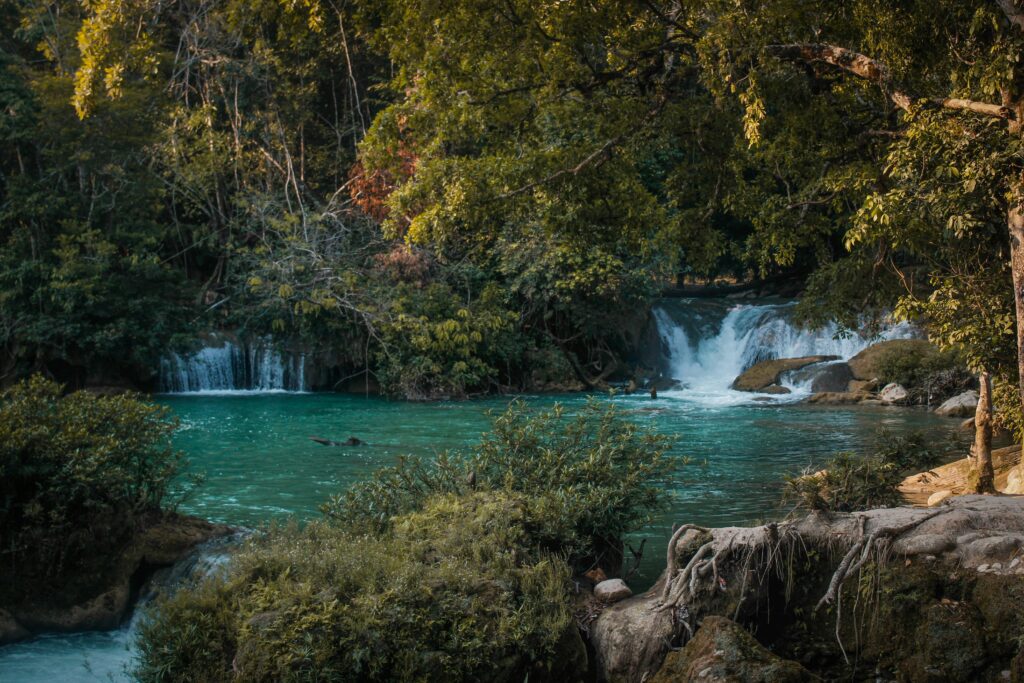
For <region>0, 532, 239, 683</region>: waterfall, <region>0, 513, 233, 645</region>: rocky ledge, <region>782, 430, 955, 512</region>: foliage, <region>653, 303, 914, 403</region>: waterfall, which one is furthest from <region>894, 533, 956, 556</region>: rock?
<region>653, 303, 914, 403</region>: waterfall

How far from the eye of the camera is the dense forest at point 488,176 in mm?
8242

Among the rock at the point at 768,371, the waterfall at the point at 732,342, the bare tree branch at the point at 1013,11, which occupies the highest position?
the bare tree branch at the point at 1013,11

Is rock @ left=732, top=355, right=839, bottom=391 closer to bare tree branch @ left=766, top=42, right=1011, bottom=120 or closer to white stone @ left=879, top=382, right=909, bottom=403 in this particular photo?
white stone @ left=879, top=382, right=909, bottom=403

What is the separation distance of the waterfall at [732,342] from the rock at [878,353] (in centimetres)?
173

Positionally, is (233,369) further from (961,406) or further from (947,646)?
(947,646)

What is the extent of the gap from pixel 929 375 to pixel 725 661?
1683cm

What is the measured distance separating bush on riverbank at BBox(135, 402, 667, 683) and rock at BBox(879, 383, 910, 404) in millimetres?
14425

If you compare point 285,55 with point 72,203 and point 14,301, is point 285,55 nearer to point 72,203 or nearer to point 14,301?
point 72,203

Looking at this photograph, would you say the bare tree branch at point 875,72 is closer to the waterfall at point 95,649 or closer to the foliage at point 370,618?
the foliage at point 370,618

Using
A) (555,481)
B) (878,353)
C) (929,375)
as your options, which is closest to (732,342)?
(878,353)

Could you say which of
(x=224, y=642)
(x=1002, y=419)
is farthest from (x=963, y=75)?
(x=224, y=642)

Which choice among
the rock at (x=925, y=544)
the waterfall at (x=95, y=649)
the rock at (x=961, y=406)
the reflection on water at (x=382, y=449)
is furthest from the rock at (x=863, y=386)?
the waterfall at (x=95, y=649)

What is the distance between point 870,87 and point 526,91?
3.96 metres

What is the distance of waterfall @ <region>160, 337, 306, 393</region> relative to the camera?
80.9 feet
